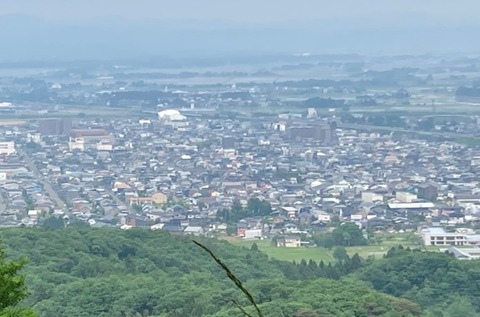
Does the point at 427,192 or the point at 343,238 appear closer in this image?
the point at 343,238

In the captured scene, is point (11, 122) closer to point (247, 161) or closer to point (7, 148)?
point (7, 148)

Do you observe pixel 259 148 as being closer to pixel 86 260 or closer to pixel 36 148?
pixel 36 148

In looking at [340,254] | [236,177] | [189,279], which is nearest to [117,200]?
[236,177]

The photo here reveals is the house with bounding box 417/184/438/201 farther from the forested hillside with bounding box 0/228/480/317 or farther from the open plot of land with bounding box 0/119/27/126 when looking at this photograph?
the open plot of land with bounding box 0/119/27/126

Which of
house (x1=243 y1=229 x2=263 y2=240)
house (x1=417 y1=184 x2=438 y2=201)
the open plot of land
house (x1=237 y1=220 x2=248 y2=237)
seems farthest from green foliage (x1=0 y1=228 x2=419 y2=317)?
the open plot of land

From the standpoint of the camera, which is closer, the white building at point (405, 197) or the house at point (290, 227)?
the house at point (290, 227)

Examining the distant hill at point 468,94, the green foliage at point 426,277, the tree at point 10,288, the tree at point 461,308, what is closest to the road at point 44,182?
the green foliage at point 426,277

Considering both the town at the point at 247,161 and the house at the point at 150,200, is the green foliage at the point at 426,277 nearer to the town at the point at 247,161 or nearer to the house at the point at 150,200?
the town at the point at 247,161
